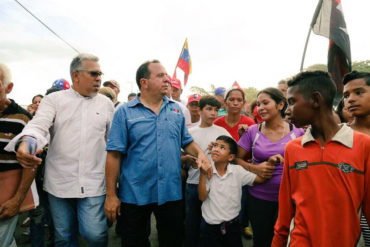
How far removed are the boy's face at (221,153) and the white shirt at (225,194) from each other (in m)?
0.12

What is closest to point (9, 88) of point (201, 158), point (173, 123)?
point (173, 123)

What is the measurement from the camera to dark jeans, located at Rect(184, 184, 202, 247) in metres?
2.98

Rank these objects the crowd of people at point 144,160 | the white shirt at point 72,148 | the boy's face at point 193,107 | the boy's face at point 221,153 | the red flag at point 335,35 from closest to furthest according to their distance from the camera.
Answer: the crowd of people at point 144,160 < the white shirt at point 72,148 < the boy's face at point 221,153 < the boy's face at point 193,107 < the red flag at point 335,35

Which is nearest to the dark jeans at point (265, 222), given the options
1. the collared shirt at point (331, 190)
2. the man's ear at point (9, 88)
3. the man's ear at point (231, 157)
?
the man's ear at point (231, 157)

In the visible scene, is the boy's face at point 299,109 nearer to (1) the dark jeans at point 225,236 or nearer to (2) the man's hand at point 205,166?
(2) the man's hand at point 205,166

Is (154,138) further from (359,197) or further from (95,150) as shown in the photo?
(359,197)

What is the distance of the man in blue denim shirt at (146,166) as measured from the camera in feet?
7.18

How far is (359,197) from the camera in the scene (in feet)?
4.24

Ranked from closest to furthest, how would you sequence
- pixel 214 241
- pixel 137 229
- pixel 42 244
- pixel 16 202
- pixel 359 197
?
1. pixel 359 197
2. pixel 16 202
3. pixel 137 229
4. pixel 214 241
5. pixel 42 244

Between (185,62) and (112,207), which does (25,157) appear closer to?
(112,207)

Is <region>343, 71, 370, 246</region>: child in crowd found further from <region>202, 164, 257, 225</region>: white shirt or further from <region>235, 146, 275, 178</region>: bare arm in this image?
<region>202, 164, 257, 225</region>: white shirt

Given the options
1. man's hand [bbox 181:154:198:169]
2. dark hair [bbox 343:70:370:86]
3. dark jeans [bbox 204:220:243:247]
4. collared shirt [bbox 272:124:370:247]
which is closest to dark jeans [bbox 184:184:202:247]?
man's hand [bbox 181:154:198:169]

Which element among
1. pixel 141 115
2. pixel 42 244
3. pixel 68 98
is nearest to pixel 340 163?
pixel 141 115

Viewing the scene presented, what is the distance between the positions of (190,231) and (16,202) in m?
1.99
